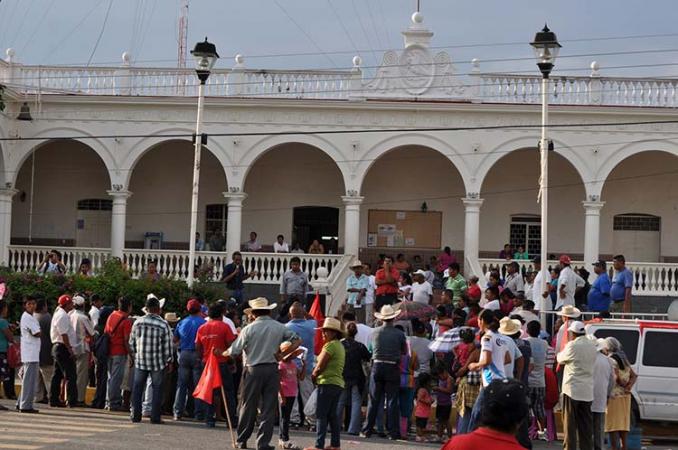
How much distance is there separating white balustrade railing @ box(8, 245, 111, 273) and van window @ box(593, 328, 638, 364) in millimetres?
17045

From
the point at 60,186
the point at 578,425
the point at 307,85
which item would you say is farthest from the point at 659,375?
the point at 60,186

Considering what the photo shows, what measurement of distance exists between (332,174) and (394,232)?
7.80 ft

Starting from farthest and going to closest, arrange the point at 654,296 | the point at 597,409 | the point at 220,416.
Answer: the point at 654,296, the point at 220,416, the point at 597,409

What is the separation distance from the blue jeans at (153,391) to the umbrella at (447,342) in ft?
12.1

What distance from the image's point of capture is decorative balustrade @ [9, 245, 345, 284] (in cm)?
3066

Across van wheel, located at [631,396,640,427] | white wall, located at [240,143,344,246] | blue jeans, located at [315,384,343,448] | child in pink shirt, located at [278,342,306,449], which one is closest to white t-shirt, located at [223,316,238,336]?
child in pink shirt, located at [278,342,306,449]

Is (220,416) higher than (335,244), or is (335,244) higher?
(335,244)

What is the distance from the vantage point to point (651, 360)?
17.8 meters

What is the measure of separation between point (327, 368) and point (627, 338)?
18.4 ft

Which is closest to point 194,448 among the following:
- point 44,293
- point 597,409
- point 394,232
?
point 597,409

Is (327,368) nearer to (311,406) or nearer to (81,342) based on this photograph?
(311,406)

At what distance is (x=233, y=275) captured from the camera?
87.8ft

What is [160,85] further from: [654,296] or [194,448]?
[194,448]

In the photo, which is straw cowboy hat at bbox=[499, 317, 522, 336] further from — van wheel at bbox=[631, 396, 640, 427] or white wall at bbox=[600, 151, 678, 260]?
white wall at bbox=[600, 151, 678, 260]
